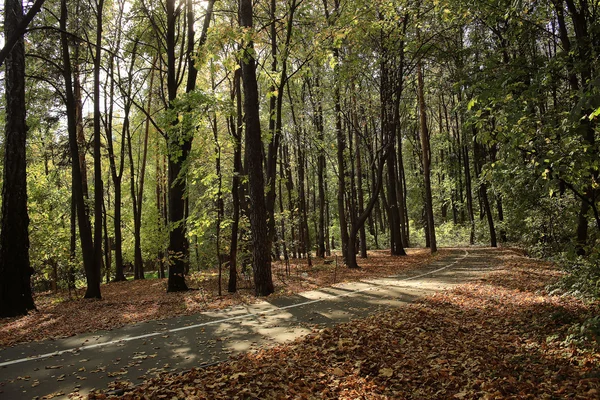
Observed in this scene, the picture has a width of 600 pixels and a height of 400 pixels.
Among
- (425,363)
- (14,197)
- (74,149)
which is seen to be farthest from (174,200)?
(425,363)

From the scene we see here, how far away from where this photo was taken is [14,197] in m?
9.16

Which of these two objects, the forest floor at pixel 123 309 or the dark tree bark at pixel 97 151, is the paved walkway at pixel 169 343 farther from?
the dark tree bark at pixel 97 151

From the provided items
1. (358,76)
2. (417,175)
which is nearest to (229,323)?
(358,76)

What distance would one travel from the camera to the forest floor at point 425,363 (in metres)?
3.95

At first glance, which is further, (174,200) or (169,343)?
(174,200)

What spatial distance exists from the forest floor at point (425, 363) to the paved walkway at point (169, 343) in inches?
21.0

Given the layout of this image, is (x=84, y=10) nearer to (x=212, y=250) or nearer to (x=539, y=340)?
(x=212, y=250)

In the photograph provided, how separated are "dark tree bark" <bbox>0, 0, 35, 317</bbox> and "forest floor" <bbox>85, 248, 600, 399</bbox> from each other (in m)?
7.09

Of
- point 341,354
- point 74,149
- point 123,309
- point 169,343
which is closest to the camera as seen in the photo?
point 341,354

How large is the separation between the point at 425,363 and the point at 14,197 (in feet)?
33.3

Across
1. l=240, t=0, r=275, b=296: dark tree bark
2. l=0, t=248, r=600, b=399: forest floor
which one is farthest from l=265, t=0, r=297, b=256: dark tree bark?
l=0, t=248, r=600, b=399: forest floor

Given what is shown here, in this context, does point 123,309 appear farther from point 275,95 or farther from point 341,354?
point 341,354

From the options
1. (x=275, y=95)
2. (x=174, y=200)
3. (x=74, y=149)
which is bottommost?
(x=174, y=200)

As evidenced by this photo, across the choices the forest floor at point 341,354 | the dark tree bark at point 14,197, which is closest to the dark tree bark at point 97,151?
the dark tree bark at point 14,197
